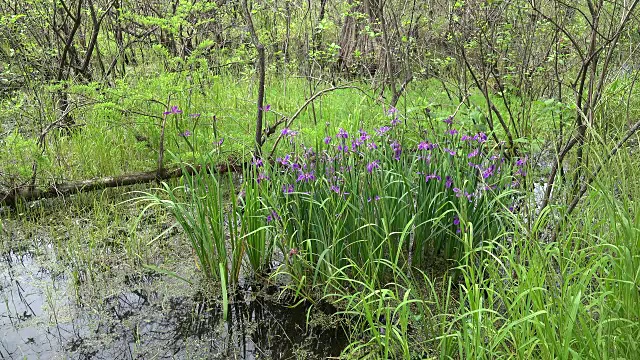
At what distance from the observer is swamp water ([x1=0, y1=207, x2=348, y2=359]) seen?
237cm

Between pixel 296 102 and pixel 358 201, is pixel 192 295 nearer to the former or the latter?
pixel 358 201

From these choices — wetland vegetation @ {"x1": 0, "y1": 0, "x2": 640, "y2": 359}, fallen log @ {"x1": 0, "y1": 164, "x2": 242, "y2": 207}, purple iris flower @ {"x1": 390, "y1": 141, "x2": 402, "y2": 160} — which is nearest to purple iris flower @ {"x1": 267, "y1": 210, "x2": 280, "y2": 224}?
wetland vegetation @ {"x1": 0, "y1": 0, "x2": 640, "y2": 359}

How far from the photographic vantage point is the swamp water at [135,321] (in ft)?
7.78

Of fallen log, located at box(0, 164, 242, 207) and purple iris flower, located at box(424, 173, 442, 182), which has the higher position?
purple iris flower, located at box(424, 173, 442, 182)

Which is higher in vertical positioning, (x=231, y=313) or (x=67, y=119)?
(x=67, y=119)

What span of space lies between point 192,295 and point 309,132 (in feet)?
4.34

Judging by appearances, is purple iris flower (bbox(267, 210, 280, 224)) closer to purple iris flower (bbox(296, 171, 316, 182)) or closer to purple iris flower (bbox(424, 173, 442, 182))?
purple iris flower (bbox(296, 171, 316, 182))

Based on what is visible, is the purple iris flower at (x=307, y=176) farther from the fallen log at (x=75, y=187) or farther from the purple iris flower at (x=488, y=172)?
the fallen log at (x=75, y=187)

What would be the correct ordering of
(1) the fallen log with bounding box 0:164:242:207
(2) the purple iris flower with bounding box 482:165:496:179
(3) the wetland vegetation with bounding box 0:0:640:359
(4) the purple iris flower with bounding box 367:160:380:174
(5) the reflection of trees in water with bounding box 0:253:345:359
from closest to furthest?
(3) the wetland vegetation with bounding box 0:0:640:359
(5) the reflection of trees in water with bounding box 0:253:345:359
(4) the purple iris flower with bounding box 367:160:380:174
(2) the purple iris flower with bounding box 482:165:496:179
(1) the fallen log with bounding box 0:164:242:207

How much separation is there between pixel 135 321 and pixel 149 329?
4.7 inches

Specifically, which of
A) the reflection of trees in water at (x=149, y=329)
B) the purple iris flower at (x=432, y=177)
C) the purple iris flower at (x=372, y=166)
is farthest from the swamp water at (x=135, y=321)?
the purple iris flower at (x=432, y=177)

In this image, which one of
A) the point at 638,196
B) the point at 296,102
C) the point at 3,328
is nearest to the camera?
the point at 638,196

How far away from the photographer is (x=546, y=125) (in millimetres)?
4410

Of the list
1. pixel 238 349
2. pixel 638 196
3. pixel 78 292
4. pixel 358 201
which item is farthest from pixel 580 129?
pixel 78 292
